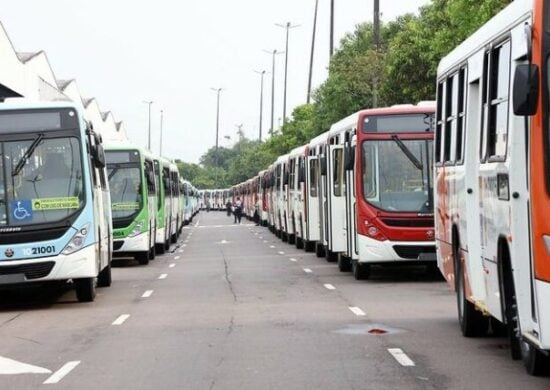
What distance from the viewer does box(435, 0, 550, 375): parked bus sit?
8.36m

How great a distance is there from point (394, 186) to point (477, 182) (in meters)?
10.5

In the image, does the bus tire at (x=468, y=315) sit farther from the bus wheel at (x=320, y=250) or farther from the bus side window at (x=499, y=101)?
the bus wheel at (x=320, y=250)

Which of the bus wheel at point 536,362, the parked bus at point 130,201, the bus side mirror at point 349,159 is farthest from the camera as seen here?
the parked bus at point 130,201

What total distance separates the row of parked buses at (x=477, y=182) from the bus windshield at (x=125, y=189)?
24.5ft

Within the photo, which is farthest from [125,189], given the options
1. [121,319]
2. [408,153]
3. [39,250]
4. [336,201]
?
[121,319]

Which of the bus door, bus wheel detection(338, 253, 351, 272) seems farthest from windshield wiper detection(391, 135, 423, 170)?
bus wheel detection(338, 253, 351, 272)

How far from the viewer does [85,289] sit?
19.2 m

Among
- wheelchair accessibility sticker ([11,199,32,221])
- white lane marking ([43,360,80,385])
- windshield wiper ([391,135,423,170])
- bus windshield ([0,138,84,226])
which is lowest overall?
white lane marking ([43,360,80,385])

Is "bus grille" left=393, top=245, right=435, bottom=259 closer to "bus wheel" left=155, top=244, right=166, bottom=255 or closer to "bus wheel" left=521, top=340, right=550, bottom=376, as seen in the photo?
"bus wheel" left=521, top=340, right=550, bottom=376

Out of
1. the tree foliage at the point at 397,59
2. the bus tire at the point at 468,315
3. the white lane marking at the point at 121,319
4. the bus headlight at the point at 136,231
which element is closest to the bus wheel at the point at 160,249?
the bus headlight at the point at 136,231

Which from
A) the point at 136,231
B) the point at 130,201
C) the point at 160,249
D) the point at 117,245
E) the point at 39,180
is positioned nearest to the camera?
the point at 39,180

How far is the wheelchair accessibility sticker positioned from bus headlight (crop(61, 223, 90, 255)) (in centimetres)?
69

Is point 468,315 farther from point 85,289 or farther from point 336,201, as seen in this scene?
point 336,201

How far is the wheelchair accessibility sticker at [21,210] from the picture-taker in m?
17.9
